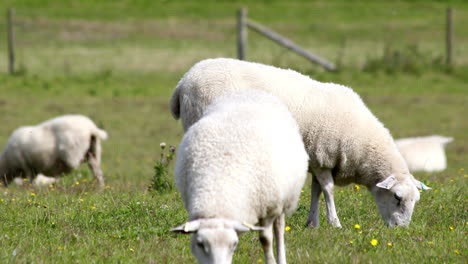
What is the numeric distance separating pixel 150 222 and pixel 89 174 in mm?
5754

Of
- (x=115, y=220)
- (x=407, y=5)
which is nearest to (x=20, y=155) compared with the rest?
(x=115, y=220)

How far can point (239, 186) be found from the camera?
4.33 meters

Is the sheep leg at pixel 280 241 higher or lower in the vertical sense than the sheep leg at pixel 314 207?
higher

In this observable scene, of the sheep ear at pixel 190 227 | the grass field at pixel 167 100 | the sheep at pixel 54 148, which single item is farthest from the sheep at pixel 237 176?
the sheep at pixel 54 148

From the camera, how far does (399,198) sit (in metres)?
6.31

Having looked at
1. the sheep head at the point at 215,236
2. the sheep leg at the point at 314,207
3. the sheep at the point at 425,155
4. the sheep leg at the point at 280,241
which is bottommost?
the sheep at the point at 425,155

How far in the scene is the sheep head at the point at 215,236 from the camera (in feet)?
13.0

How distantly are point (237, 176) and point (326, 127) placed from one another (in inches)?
83.7

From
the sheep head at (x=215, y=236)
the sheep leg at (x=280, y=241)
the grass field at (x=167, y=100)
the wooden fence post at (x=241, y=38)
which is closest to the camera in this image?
the sheep head at (x=215, y=236)

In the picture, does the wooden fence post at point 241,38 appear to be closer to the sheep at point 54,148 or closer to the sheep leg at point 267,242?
the sheep at point 54,148

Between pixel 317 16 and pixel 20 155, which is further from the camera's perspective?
pixel 317 16

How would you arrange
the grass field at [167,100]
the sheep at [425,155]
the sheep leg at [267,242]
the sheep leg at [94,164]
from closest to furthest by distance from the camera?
the sheep leg at [267,242] → the grass field at [167,100] → the sheep leg at [94,164] → the sheep at [425,155]

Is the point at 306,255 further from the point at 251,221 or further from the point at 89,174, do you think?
the point at 89,174

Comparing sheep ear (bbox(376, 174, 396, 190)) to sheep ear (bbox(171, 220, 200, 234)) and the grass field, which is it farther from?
sheep ear (bbox(171, 220, 200, 234))
